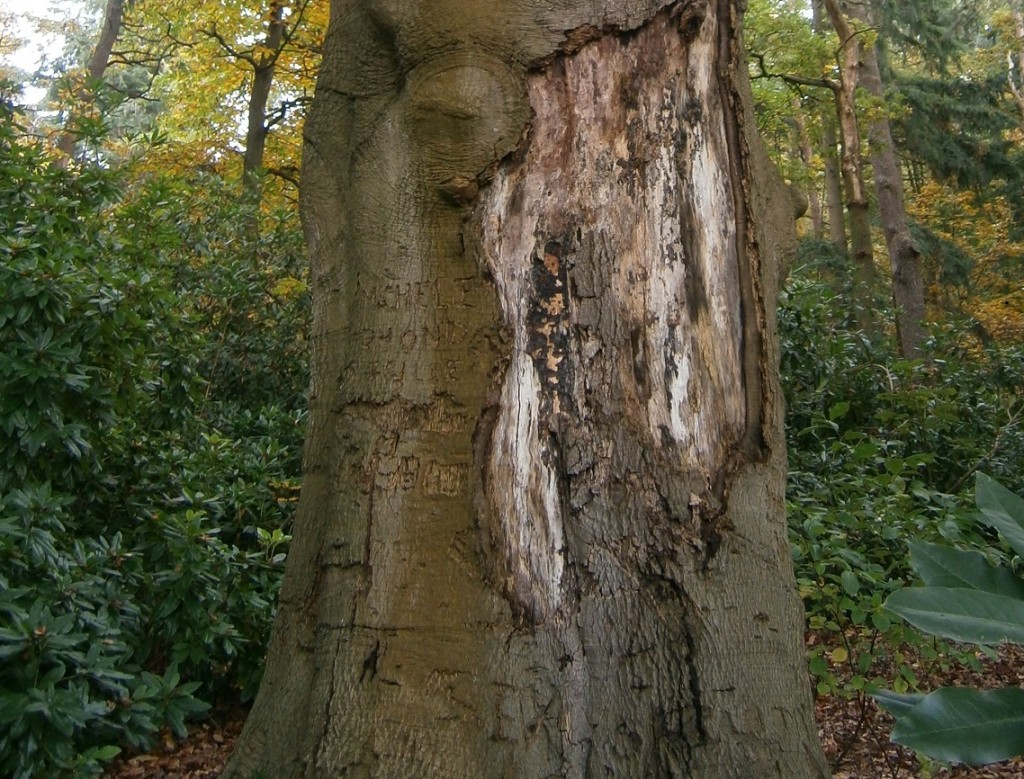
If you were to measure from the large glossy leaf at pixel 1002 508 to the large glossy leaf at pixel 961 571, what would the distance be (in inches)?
3.0

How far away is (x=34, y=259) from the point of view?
412cm

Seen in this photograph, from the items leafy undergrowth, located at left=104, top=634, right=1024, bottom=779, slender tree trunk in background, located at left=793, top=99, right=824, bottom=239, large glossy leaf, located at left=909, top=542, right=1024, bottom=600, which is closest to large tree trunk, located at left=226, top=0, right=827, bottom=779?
large glossy leaf, located at left=909, top=542, right=1024, bottom=600

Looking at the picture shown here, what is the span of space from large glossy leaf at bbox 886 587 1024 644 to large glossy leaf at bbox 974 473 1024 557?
0.54 ft

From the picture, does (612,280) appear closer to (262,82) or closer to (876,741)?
(876,741)

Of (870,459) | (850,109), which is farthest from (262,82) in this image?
(870,459)

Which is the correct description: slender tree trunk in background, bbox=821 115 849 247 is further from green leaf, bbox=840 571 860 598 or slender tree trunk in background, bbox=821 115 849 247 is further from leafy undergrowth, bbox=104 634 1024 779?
green leaf, bbox=840 571 860 598

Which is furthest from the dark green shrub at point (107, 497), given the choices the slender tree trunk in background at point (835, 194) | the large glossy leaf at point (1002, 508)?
the slender tree trunk in background at point (835, 194)

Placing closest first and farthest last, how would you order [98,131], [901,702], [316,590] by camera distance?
[901,702] → [316,590] → [98,131]

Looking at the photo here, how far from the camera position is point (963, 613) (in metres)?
2.19

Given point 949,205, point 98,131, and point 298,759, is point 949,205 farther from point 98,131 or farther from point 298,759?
point 298,759

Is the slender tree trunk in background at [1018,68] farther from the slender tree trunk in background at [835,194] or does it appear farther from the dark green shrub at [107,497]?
the dark green shrub at [107,497]

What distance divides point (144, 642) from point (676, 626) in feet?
8.45

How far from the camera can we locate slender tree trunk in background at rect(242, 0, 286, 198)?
1431 cm

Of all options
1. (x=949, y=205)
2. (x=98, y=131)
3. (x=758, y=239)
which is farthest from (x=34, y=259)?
(x=949, y=205)
